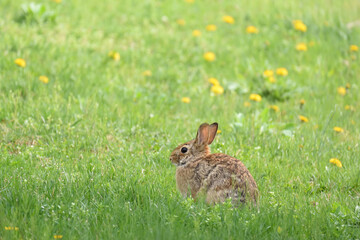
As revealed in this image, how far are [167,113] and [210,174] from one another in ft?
9.24

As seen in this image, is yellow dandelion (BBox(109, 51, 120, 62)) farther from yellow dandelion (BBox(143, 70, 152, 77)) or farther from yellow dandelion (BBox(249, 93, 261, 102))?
yellow dandelion (BBox(249, 93, 261, 102))

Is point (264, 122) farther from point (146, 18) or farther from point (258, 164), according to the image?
point (146, 18)

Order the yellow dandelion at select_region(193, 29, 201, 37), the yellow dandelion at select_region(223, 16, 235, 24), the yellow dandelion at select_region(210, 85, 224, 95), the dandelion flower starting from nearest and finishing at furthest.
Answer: the yellow dandelion at select_region(210, 85, 224, 95)
the dandelion flower
the yellow dandelion at select_region(193, 29, 201, 37)
the yellow dandelion at select_region(223, 16, 235, 24)

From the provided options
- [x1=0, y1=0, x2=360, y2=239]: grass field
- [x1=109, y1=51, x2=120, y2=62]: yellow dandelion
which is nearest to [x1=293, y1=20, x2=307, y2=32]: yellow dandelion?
[x1=0, y1=0, x2=360, y2=239]: grass field

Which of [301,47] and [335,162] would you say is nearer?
[335,162]

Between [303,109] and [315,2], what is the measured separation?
5.62 m

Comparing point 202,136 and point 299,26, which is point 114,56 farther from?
point 299,26

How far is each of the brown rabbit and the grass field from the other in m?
0.15

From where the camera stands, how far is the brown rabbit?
15.1ft

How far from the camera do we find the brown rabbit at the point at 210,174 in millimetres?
4594

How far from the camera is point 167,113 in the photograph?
7.50m

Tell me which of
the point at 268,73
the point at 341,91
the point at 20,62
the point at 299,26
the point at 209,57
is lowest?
the point at 341,91

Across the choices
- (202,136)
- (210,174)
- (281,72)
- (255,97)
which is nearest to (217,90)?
(255,97)

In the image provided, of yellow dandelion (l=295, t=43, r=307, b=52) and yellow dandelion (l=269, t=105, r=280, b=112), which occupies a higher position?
yellow dandelion (l=295, t=43, r=307, b=52)
